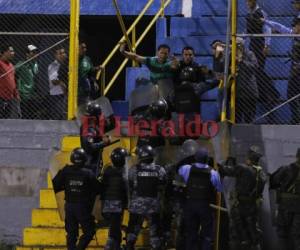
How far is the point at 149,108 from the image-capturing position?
1593 centimetres

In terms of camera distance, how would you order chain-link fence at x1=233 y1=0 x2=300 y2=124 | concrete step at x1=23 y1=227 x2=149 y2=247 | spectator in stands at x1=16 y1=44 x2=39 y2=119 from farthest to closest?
spectator in stands at x1=16 y1=44 x2=39 y2=119
chain-link fence at x1=233 y1=0 x2=300 y2=124
concrete step at x1=23 y1=227 x2=149 y2=247

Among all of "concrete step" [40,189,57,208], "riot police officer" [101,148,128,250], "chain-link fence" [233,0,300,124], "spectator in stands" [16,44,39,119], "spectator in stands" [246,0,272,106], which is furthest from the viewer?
"spectator in stands" [16,44,39,119]

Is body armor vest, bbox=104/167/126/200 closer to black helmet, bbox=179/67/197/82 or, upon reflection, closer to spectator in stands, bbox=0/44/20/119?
black helmet, bbox=179/67/197/82

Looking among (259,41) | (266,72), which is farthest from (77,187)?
(259,41)

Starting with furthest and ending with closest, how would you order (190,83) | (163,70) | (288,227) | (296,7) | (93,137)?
(296,7) < (163,70) < (190,83) < (93,137) < (288,227)

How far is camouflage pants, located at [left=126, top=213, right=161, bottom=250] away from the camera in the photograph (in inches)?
588

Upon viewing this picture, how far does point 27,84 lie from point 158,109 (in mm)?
2820

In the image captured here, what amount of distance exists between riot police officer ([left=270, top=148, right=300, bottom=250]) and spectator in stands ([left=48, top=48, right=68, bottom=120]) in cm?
387

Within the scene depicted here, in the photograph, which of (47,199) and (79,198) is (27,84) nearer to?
(47,199)

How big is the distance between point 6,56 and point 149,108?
307 cm

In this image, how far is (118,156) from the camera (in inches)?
595

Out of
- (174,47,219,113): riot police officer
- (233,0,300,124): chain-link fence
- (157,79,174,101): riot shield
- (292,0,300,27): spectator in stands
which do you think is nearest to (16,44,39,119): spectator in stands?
(157,79,174,101): riot shield

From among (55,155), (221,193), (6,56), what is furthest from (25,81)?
(221,193)

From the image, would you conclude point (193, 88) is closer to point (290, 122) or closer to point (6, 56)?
point (290, 122)
